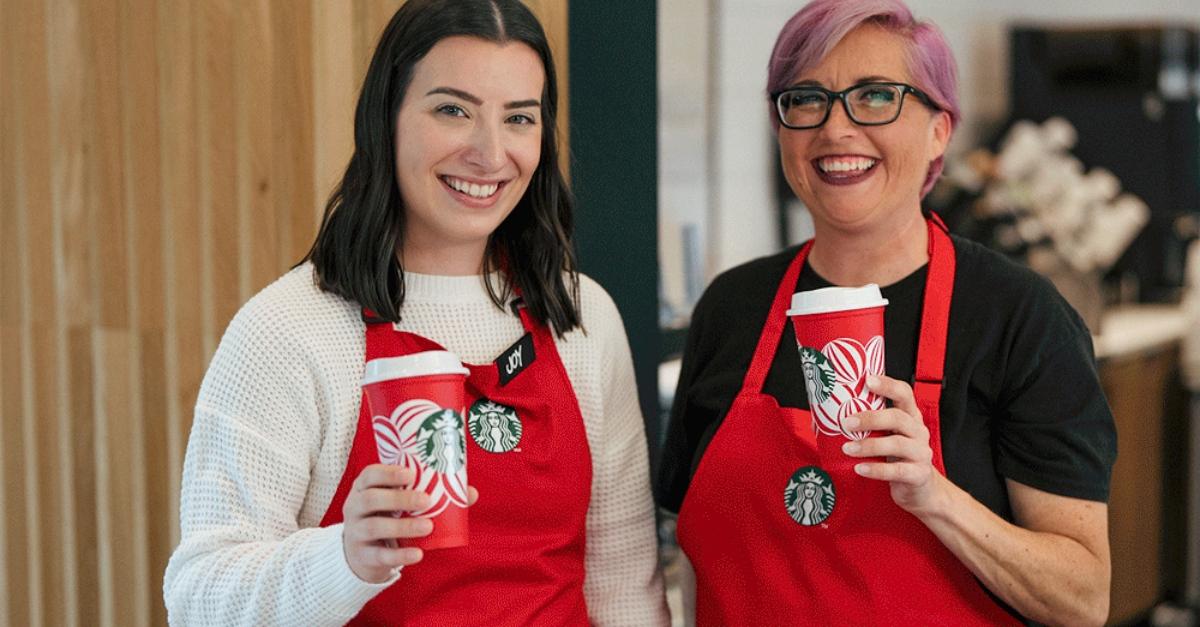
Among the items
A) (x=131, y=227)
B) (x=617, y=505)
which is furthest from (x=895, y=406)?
(x=131, y=227)

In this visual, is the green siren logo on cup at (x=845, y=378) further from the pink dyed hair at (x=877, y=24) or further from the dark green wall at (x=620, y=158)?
the dark green wall at (x=620, y=158)

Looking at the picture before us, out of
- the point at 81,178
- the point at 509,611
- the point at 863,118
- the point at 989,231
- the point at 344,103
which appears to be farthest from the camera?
the point at 989,231

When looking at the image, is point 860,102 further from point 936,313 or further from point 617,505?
point 617,505

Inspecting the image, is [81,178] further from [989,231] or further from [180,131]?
[989,231]

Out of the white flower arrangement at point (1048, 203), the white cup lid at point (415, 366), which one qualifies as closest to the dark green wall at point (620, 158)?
the white cup lid at point (415, 366)

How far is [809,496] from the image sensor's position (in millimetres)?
1707

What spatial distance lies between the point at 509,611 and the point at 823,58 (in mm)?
790

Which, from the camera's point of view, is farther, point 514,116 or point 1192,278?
point 1192,278

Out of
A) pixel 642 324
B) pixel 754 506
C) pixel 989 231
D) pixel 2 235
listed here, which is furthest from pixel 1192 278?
pixel 2 235

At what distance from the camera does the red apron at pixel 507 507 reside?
62.5 inches

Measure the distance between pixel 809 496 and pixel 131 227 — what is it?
3.97 ft

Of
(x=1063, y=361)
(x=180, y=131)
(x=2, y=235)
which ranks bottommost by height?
(x=1063, y=361)

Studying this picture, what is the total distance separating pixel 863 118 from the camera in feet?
5.69

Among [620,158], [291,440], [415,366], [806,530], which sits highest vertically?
[620,158]
